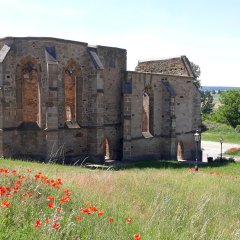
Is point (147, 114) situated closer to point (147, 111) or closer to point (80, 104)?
point (147, 111)

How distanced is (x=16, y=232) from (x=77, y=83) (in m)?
19.6

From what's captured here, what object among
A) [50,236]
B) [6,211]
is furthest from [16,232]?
[6,211]

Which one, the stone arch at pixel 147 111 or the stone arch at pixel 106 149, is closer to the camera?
the stone arch at pixel 106 149

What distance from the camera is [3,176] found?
6.93 meters

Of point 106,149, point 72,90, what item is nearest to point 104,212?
point 72,90

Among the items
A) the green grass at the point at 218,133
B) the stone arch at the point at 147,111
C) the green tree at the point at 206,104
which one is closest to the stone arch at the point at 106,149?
the stone arch at the point at 147,111

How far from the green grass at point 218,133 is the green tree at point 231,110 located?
8380 mm

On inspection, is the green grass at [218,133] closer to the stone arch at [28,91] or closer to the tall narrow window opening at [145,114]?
the tall narrow window opening at [145,114]

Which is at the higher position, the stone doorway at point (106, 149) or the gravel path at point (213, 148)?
the stone doorway at point (106, 149)

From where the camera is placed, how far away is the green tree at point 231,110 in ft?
213

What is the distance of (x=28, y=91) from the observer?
2211 centimetres

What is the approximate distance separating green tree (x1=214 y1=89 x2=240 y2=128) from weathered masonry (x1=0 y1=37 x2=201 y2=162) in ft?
125

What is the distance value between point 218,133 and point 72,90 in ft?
113

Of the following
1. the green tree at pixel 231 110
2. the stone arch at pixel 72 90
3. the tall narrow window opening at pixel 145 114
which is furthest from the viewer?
the green tree at pixel 231 110
